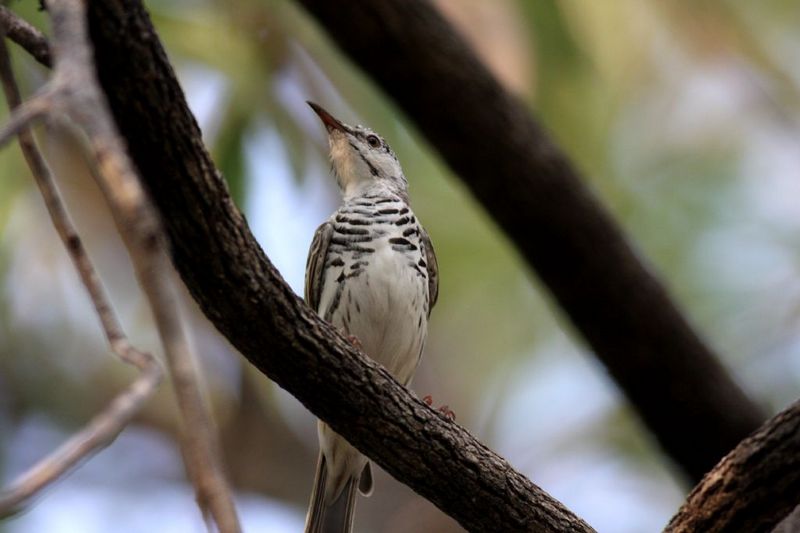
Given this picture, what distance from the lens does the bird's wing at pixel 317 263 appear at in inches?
223

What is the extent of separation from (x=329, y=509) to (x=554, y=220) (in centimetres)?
226

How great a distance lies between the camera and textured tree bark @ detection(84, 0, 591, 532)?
3170 mm

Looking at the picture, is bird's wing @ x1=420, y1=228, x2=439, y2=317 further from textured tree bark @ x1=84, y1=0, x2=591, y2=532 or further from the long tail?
textured tree bark @ x1=84, y1=0, x2=591, y2=532

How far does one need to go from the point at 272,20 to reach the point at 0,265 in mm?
2591

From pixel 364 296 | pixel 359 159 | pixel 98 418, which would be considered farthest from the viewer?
pixel 359 159

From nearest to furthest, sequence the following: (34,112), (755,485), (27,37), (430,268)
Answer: (34,112)
(27,37)
(755,485)
(430,268)

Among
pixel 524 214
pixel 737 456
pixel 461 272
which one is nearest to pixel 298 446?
pixel 461 272

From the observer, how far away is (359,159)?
6.67m

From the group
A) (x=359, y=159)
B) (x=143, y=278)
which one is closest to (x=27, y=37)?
(x=143, y=278)

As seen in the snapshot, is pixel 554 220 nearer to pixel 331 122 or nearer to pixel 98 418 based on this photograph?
pixel 331 122

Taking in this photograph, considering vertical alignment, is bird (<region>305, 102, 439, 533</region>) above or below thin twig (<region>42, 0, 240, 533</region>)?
above

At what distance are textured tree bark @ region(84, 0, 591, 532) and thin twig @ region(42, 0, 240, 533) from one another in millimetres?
1534

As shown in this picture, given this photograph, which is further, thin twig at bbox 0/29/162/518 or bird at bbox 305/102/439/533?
bird at bbox 305/102/439/533

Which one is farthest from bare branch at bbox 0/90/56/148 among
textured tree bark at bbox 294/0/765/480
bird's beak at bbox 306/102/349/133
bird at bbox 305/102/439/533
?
bird's beak at bbox 306/102/349/133
